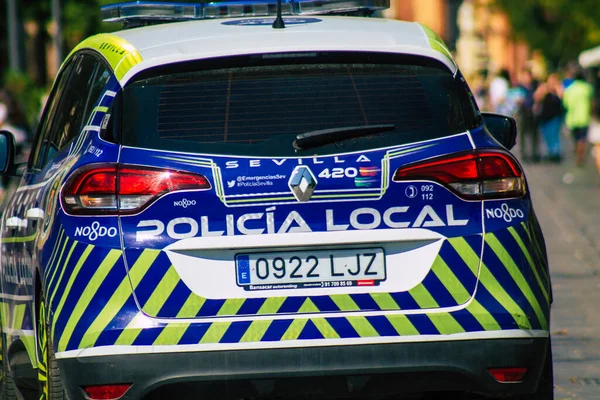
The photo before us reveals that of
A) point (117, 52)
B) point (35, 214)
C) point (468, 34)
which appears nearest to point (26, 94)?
point (35, 214)

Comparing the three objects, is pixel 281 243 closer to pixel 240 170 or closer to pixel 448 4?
pixel 240 170

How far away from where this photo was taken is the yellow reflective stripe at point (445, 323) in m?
4.85

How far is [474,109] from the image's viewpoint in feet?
17.0

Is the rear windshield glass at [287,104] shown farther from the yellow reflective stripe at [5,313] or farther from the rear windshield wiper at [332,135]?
the yellow reflective stripe at [5,313]

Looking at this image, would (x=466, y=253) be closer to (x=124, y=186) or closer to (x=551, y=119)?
(x=124, y=186)

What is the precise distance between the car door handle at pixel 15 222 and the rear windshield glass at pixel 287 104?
106 cm

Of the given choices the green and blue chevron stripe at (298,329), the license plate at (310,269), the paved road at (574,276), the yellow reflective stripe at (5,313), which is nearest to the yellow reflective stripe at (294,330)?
the green and blue chevron stripe at (298,329)

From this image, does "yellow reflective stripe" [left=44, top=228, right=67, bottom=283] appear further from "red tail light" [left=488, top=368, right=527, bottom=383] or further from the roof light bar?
the roof light bar

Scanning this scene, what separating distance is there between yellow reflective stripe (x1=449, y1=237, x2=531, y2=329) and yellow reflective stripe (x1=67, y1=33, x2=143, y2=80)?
1.26 metres

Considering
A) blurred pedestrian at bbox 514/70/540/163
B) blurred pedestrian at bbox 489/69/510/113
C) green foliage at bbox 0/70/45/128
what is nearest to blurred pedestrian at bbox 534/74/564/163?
blurred pedestrian at bbox 514/70/540/163

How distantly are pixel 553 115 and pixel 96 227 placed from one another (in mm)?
24919

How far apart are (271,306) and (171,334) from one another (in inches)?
13.0

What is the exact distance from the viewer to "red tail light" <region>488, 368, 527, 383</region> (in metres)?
4.93

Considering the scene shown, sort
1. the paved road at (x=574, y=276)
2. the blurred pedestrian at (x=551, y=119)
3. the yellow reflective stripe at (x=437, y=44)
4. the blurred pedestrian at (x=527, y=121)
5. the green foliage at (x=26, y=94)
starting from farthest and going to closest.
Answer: the blurred pedestrian at (x=527, y=121) < the blurred pedestrian at (x=551, y=119) < the green foliage at (x=26, y=94) < the paved road at (x=574, y=276) < the yellow reflective stripe at (x=437, y=44)
